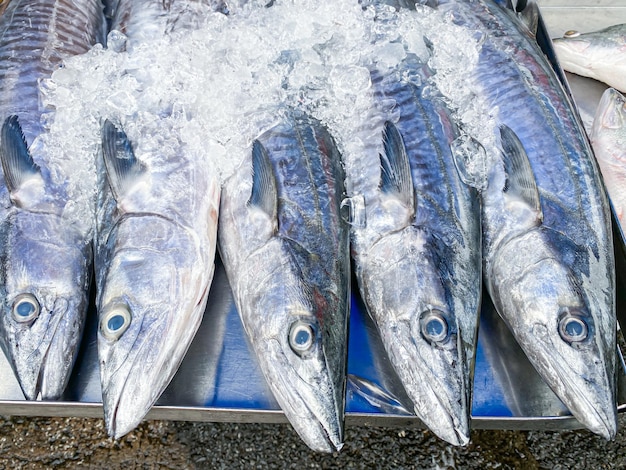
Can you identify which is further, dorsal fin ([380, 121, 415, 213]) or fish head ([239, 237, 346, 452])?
dorsal fin ([380, 121, 415, 213])

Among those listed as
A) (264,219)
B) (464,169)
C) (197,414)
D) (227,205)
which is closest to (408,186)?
(464,169)

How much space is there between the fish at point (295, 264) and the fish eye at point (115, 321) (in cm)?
41

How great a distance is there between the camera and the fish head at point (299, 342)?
1.68 metres

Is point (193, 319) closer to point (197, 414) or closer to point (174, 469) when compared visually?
point (197, 414)

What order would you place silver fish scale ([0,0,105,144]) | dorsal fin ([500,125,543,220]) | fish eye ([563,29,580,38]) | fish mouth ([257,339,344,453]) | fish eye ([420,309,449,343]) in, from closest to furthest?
fish mouth ([257,339,344,453]), fish eye ([420,309,449,343]), dorsal fin ([500,125,543,220]), silver fish scale ([0,0,105,144]), fish eye ([563,29,580,38])

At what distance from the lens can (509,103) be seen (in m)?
2.38

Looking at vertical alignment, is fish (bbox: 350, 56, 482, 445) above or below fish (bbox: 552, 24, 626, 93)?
below

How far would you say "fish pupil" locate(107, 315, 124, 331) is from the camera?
5.78 ft

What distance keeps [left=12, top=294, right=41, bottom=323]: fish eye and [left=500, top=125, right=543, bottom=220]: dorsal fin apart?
1861 millimetres

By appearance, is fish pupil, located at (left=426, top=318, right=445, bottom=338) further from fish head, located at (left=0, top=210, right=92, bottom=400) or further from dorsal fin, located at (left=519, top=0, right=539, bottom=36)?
dorsal fin, located at (left=519, top=0, right=539, bottom=36)

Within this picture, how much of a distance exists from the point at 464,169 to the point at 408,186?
0.31 metres

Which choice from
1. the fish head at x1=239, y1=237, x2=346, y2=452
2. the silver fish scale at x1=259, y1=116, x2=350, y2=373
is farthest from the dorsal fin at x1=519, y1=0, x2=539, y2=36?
the fish head at x1=239, y1=237, x2=346, y2=452

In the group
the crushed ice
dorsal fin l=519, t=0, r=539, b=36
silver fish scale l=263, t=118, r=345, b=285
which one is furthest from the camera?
dorsal fin l=519, t=0, r=539, b=36

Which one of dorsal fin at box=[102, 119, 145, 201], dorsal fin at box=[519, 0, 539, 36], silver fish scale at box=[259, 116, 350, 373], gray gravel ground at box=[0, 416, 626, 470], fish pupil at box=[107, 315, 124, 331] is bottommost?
gray gravel ground at box=[0, 416, 626, 470]
